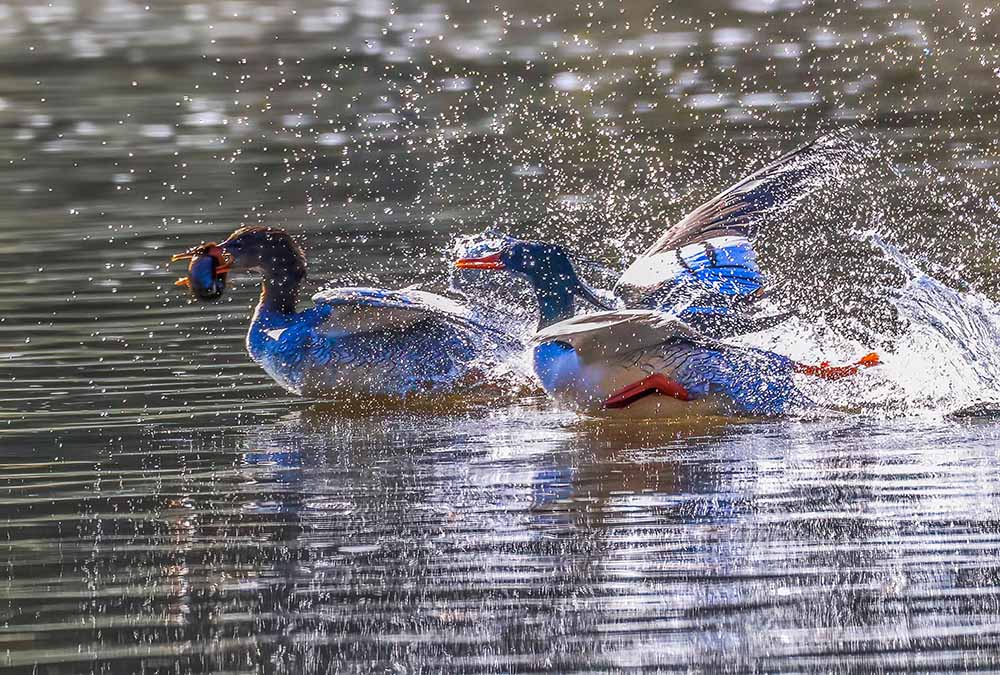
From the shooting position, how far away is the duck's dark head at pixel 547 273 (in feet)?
33.9

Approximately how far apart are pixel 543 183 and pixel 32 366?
6596 millimetres

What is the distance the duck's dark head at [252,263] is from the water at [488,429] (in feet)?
1.34

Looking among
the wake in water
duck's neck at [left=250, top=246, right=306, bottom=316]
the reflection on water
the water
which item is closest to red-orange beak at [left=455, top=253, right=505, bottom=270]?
the wake in water

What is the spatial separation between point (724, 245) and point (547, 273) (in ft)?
3.30

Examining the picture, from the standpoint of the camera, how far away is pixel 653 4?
95.0ft

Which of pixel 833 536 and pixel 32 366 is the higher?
pixel 32 366

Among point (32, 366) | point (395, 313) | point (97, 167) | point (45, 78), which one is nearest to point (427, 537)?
point (395, 313)

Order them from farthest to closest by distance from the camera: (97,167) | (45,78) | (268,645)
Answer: (45,78), (97,167), (268,645)

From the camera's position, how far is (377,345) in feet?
33.9

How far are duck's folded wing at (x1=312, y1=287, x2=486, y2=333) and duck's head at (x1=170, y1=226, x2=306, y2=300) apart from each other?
2.18 ft

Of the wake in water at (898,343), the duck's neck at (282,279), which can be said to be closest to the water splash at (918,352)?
the wake in water at (898,343)

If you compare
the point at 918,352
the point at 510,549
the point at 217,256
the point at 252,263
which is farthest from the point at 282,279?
the point at 510,549

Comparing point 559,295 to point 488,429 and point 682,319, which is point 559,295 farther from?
point 488,429

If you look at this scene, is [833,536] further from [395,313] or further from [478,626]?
[395,313]
